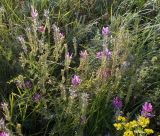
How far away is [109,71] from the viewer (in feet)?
7.18

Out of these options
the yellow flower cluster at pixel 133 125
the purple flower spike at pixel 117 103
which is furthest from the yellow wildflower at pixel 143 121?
the purple flower spike at pixel 117 103

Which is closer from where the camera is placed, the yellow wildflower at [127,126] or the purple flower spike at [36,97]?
the yellow wildflower at [127,126]

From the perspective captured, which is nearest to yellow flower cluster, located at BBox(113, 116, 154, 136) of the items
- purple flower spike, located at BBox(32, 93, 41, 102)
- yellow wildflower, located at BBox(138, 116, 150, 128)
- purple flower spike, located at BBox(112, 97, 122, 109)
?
yellow wildflower, located at BBox(138, 116, 150, 128)

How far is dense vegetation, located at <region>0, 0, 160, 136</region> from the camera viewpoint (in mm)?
2025

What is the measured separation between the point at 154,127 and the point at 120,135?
26 centimetres

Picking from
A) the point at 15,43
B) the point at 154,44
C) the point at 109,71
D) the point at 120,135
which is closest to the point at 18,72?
the point at 15,43

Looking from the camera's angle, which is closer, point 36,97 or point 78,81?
point 78,81

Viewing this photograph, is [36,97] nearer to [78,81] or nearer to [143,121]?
[78,81]

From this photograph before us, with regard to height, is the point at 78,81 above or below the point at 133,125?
above

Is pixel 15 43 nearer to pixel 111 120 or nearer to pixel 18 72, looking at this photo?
pixel 18 72

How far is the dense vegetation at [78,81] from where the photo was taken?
6.64 feet

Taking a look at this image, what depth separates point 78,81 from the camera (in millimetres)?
1998

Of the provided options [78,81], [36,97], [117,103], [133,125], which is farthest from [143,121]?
[36,97]

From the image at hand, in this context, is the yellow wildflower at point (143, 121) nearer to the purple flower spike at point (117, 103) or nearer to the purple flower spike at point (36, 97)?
the purple flower spike at point (117, 103)
